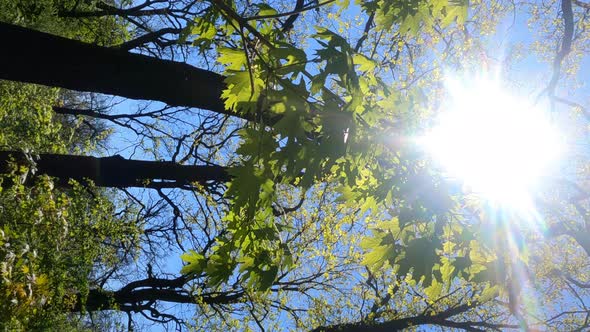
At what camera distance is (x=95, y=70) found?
129 inches

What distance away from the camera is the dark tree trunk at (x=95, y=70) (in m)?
3.13

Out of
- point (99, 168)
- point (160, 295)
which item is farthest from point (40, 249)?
point (160, 295)

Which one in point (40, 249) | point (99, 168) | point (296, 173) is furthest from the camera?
point (99, 168)

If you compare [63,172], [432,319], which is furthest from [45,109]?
[432,319]

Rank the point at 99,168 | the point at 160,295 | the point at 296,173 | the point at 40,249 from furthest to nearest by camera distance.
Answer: the point at 160,295
the point at 99,168
the point at 40,249
the point at 296,173

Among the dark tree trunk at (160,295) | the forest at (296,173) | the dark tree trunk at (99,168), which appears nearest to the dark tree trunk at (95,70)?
the forest at (296,173)

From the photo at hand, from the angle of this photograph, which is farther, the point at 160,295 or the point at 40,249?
the point at 160,295

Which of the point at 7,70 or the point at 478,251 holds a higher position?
the point at 7,70

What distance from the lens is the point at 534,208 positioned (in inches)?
241

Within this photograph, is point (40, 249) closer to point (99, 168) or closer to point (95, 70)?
point (99, 168)

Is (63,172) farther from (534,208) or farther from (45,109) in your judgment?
(534,208)

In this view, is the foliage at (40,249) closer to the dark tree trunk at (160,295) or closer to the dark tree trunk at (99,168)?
the dark tree trunk at (99,168)

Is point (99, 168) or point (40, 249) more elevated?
point (99, 168)

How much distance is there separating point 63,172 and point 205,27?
418cm
